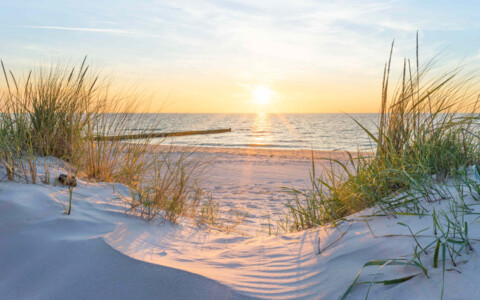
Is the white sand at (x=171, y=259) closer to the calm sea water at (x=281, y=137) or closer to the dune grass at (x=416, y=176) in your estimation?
the dune grass at (x=416, y=176)

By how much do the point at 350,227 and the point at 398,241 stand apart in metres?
0.44

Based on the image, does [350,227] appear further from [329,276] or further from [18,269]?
[18,269]

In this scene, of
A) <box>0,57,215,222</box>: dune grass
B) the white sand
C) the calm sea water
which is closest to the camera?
the white sand

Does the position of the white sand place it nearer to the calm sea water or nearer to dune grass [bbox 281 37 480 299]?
dune grass [bbox 281 37 480 299]

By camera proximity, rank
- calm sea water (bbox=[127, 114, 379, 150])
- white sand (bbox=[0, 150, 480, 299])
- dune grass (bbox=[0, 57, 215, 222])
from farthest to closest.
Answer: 1. calm sea water (bbox=[127, 114, 379, 150])
2. dune grass (bbox=[0, 57, 215, 222])
3. white sand (bbox=[0, 150, 480, 299])

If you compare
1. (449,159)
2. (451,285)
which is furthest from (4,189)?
(449,159)

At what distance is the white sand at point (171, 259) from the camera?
4.82 feet

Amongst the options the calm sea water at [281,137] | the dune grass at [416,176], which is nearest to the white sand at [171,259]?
the dune grass at [416,176]

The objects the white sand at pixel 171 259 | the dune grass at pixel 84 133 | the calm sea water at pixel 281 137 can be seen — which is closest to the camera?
the white sand at pixel 171 259

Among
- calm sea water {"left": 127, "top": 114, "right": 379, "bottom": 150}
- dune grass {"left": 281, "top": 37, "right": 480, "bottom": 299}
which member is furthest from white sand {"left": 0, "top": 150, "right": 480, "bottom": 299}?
calm sea water {"left": 127, "top": 114, "right": 379, "bottom": 150}

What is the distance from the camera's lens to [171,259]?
74.6 inches

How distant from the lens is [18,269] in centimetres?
165

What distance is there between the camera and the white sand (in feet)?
4.82

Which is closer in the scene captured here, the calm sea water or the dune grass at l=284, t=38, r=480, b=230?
the dune grass at l=284, t=38, r=480, b=230
